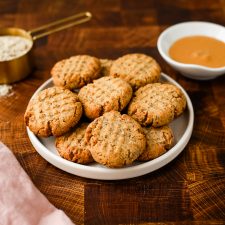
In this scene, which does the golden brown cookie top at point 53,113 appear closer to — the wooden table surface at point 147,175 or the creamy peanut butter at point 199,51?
the wooden table surface at point 147,175

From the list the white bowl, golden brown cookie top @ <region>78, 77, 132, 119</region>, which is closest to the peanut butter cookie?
golden brown cookie top @ <region>78, 77, 132, 119</region>

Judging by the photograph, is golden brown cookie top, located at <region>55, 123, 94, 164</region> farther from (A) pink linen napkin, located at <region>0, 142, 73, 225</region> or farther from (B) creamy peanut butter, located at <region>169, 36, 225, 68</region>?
(B) creamy peanut butter, located at <region>169, 36, 225, 68</region>

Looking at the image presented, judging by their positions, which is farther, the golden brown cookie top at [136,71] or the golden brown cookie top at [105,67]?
the golden brown cookie top at [105,67]

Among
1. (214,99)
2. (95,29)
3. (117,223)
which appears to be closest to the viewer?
(117,223)

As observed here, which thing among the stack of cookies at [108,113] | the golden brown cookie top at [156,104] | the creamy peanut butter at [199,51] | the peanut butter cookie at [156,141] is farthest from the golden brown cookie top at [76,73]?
the creamy peanut butter at [199,51]

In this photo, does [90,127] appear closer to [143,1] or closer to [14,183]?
[14,183]

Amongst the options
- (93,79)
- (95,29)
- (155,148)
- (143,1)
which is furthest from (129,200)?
(143,1)

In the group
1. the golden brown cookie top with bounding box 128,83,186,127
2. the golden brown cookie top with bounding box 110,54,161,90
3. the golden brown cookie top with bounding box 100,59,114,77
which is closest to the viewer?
the golden brown cookie top with bounding box 128,83,186,127
